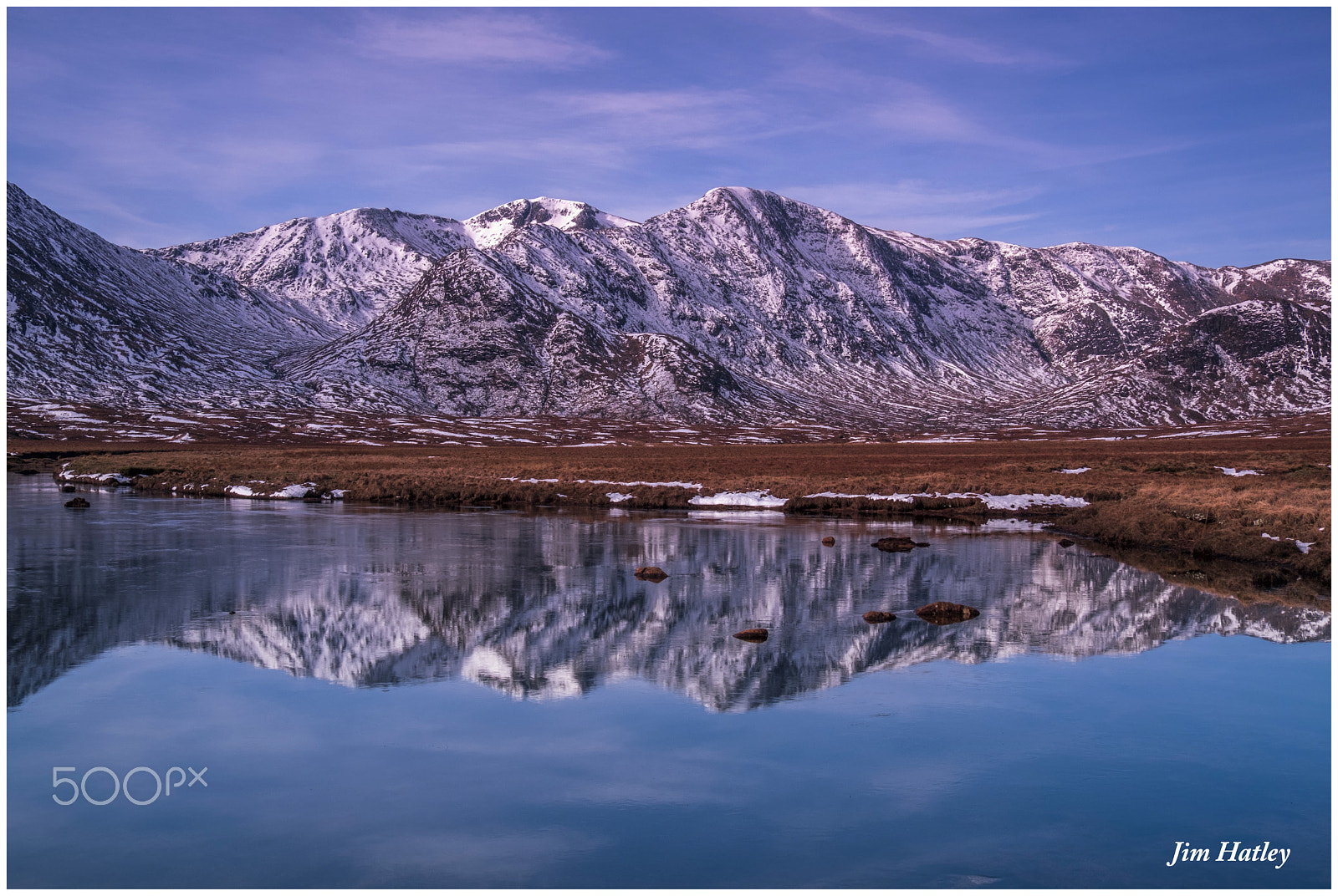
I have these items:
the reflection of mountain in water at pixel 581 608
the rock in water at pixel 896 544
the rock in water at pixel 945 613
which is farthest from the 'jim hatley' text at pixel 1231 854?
the rock in water at pixel 896 544

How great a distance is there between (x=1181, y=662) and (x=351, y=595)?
2223 centimetres

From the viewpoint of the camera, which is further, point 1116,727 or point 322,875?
point 1116,727

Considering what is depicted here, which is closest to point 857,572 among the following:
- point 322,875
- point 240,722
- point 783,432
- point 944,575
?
point 944,575

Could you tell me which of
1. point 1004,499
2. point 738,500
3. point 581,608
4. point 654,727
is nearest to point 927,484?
point 1004,499

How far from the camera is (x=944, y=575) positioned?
113 ft

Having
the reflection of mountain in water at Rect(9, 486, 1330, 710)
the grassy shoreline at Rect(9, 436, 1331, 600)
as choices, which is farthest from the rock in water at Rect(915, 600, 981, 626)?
the grassy shoreline at Rect(9, 436, 1331, 600)

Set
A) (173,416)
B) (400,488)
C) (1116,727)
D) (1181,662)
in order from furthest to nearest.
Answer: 1. (173,416)
2. (400,488)
3. (1181,662)
4. (1116,727)

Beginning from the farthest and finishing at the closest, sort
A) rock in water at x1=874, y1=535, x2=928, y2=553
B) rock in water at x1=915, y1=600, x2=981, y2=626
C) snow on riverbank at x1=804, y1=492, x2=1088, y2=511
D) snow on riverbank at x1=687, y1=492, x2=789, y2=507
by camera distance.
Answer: snow on riverbank at x1=687, y1=492, x2=789, y2=507
snow on riverbank at x1=804, y1=492, x2=1088, y2=511
rock in water at x1=874, y1=535, x2=928, y2=553
rock in water at x1=915, y1=600, x2=981, y2=626

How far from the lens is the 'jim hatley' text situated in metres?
13.9

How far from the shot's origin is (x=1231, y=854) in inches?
551

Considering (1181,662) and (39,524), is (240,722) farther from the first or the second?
(39,524)

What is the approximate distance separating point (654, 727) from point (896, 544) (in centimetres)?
2345

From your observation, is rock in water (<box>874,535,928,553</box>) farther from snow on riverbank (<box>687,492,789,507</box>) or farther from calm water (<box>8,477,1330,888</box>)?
snow on riverbank (<box>687,492,789,507</box>)

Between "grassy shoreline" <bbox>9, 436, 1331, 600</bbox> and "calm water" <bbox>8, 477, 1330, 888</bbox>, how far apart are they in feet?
21.2
